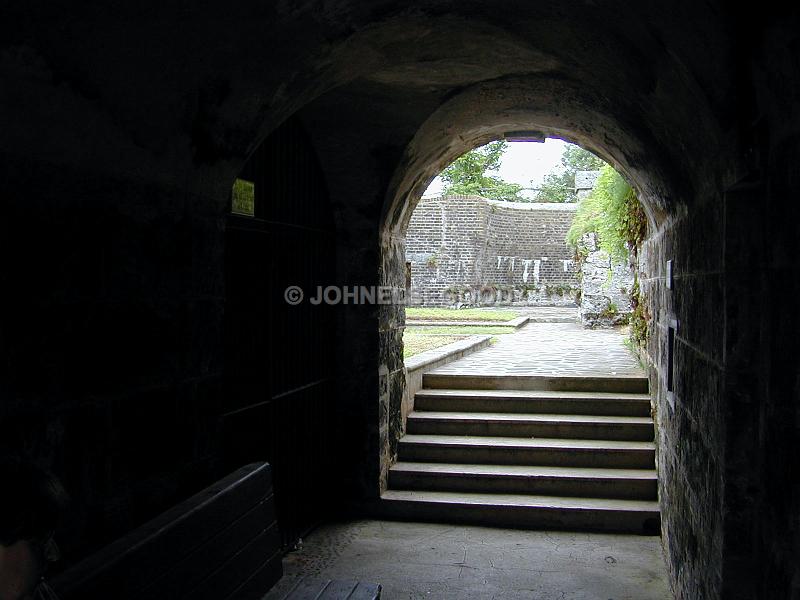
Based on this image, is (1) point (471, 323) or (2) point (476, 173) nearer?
(1) point (471, 323)

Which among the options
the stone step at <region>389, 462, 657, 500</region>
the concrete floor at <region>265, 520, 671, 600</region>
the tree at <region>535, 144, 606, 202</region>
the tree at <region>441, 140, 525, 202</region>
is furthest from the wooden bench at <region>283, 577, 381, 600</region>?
the tree at <region>535, 144, 606, 202</region>

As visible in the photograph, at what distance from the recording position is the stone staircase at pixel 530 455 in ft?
19.8

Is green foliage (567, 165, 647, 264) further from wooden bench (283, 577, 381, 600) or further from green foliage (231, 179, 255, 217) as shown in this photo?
wooden bench (283, 577, 381, 600)

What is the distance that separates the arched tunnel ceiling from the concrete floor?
8.78ft

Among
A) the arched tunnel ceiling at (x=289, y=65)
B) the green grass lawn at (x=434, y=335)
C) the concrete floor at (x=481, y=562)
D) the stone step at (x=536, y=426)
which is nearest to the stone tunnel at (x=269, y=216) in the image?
the arched tunnel ceiling at (x=289, y=65)

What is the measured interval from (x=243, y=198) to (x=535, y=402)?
426 centimetres

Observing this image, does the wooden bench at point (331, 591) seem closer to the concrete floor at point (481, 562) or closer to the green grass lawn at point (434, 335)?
the concrete floor at point (481, 562)

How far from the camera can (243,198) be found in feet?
14.4

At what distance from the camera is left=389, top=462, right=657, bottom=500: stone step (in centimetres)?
618

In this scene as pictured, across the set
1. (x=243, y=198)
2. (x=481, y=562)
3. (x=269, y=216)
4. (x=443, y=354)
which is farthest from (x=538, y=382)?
(x=243, y=198)

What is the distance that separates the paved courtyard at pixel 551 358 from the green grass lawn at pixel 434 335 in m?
0.72

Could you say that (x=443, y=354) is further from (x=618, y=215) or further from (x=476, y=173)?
(x=476, y=173)

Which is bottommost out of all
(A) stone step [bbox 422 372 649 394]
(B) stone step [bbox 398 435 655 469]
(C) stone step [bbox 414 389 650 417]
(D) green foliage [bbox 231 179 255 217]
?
(B) stone step [bbox 398 435 655 469]

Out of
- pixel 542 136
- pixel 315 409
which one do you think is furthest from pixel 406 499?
pixel 542 136
